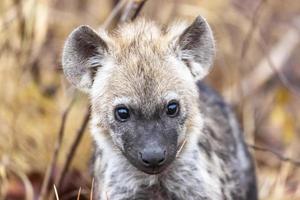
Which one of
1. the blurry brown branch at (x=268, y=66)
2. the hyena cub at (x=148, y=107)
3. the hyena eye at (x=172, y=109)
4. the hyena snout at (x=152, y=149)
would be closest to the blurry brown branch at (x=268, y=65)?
the blurry brown branch at (x=268, y=66)

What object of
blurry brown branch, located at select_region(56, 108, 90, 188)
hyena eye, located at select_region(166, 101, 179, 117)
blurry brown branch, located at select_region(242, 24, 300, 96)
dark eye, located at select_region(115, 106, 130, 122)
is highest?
blurry brown branch, located at select_region(242, 24, 300, 96)

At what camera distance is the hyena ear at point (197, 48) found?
598 centimetres

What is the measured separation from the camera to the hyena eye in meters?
5.61

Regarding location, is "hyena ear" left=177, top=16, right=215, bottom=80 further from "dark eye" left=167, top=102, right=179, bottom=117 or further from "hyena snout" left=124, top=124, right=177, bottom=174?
"hyena snout" left=124, top=124, right=177, bottom=174

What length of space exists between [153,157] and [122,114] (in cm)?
43

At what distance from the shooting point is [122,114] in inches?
222

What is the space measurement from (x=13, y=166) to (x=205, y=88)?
1.88 meters

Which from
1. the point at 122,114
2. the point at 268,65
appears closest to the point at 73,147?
the point at 122,114

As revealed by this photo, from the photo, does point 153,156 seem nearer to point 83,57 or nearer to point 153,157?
point 153,157

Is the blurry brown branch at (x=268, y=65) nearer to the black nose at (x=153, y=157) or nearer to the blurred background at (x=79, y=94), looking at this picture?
the blurred background at (x=79, y=94)

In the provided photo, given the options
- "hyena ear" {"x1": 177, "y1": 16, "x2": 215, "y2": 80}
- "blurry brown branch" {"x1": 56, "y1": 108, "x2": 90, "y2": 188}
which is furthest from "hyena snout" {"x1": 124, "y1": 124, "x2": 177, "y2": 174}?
"blurry brown branch" {"x1": 56, "y1": 108, "x2": 90, "y2": 188}

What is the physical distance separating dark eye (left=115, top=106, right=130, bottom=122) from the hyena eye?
0.26m

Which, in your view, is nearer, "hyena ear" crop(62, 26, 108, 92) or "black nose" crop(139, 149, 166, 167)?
"black nose" crop(139, 149, 166, 167)

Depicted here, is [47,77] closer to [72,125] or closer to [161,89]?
[72,125]
